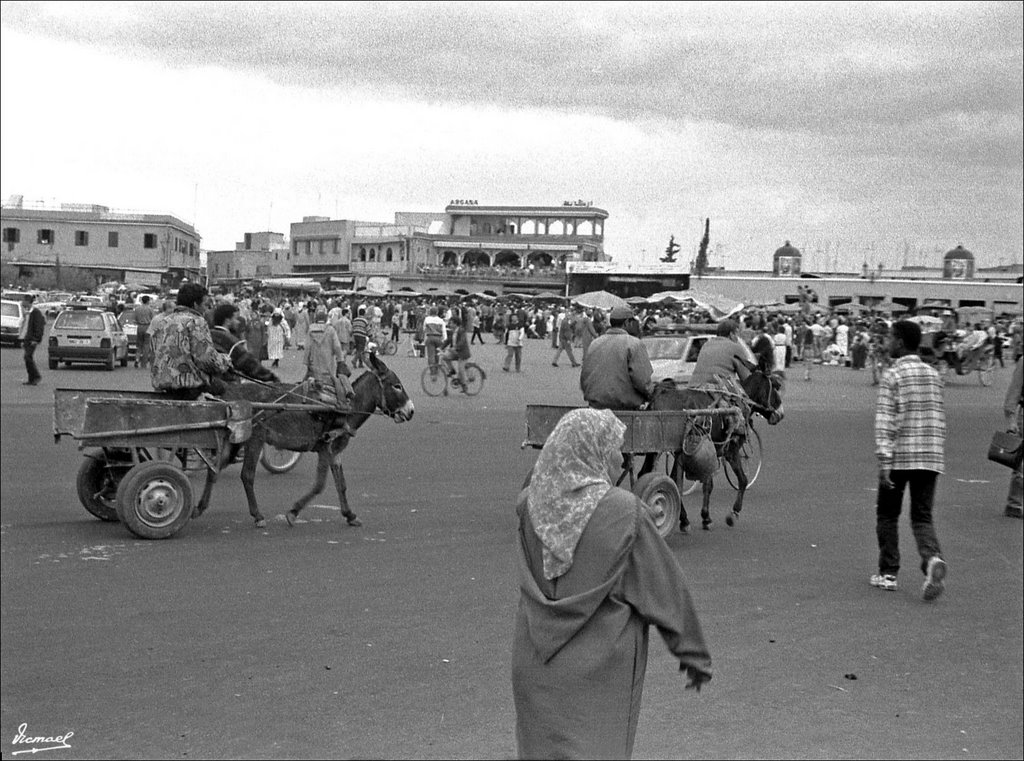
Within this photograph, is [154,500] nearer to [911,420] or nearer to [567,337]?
[911,420]

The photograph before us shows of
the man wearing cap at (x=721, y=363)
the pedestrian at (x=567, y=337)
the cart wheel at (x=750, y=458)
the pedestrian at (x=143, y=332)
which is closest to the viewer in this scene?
the man wearing cap at (x=721, y=363)

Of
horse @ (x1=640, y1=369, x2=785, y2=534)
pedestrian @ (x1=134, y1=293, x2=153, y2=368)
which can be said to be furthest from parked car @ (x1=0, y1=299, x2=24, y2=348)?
horse @ (x1=640, y1=369, x2=785, y2=534)

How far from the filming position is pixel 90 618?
693 centimetres

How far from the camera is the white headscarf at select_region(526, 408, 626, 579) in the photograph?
3.40 meters

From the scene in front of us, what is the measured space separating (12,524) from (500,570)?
4.75 m

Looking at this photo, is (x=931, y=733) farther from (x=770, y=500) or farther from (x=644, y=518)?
(x=770, y=500)

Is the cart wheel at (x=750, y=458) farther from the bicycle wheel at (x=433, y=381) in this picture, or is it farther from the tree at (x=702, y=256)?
the tree at (x=702, y=256)

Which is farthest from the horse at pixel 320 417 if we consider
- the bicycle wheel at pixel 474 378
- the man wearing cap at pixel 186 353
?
the bicycle wheel at pixel 474 378

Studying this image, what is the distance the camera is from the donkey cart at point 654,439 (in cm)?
885

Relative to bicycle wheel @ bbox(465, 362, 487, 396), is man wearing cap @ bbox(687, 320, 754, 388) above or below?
above

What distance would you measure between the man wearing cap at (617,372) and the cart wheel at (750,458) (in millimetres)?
2027

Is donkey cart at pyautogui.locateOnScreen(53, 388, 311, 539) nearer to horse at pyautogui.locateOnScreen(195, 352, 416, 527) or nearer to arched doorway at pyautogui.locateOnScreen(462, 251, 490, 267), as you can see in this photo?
horse at pyautogui.locateOnScreen(195, 352, 416, 527)

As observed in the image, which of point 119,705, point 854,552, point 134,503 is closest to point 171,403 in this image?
point 134,503

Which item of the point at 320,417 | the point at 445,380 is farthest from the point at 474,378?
the point at 320,417
